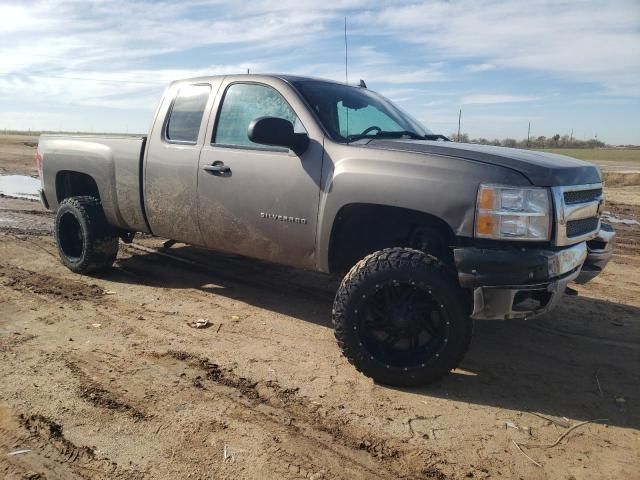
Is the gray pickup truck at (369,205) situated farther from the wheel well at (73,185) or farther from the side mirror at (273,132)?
the wheel well at (73,185)

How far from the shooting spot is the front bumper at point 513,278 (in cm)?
308

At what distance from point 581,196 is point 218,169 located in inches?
106

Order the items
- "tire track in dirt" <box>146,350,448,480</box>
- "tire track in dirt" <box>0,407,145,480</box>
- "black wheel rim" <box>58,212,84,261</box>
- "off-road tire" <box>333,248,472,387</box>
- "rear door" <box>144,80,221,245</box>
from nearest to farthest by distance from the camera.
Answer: "tire track in dirt" <box>0,407,145,480</box>
"tire track in dirt" <box>146,350,448,480</box>
"off-road tire" <box>333,248,472,387</box>
"rear door" <box>144,80,221,245</box>
"black wheel rim" <box>58,212,84,261</box>

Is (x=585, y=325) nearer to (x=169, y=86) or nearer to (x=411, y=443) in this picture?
(x=411, y=443)

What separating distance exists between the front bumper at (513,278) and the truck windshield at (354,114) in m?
1.37

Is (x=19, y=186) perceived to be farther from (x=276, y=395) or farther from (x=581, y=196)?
(x=581, y=196)

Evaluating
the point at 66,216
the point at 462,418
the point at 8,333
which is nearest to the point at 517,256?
the point at 462,418

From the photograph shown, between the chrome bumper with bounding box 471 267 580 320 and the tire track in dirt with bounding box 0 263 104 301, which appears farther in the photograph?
the tire track in dirt with bounding box 0 263 104 301

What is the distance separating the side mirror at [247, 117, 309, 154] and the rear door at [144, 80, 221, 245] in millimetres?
1005

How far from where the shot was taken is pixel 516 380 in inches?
143

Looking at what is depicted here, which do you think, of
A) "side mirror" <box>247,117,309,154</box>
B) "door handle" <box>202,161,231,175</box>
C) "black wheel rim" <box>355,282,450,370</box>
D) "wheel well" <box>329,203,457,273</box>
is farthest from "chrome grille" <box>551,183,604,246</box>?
"door handle" <box>202,161,231,175</box>

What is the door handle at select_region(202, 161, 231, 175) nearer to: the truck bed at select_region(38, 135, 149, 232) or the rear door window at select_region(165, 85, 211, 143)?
the rear door window at select_region(165, 85, 211, 143)

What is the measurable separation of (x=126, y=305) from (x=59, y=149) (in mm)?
2146

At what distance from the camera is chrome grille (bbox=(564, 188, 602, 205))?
3338 millimetres
